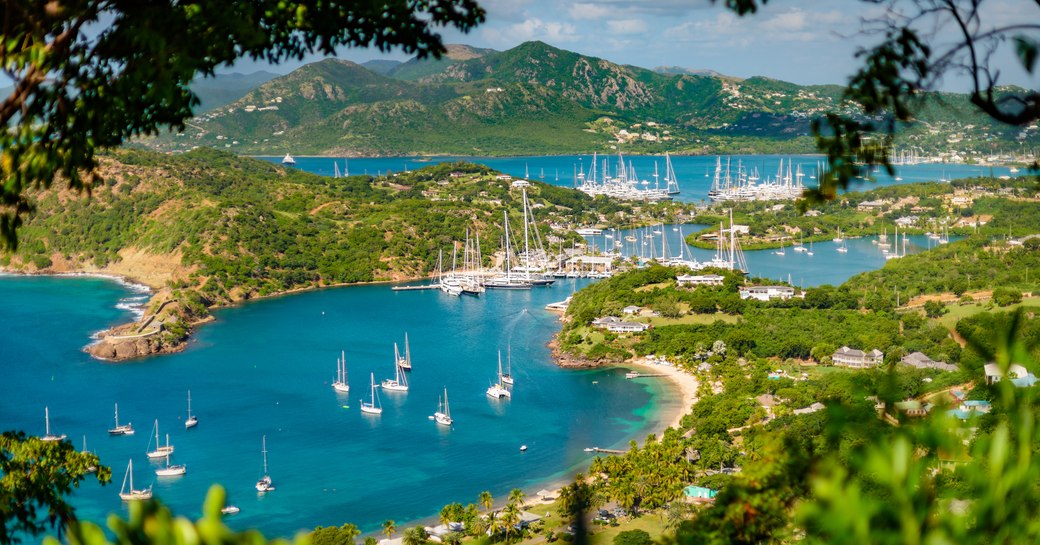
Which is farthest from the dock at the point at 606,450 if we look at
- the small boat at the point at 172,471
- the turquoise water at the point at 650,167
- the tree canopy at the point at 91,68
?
the turquoise water at the point at 650,167

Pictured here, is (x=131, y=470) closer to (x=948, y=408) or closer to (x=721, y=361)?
(x=721, y=361)

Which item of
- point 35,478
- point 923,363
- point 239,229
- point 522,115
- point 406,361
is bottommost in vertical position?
point 406,361

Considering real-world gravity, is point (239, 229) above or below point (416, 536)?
above

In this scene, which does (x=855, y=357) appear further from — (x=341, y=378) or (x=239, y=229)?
(x=239, y=229)

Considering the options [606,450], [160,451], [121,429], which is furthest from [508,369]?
[121,429]

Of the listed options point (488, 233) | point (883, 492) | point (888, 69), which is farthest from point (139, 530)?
point (488, 233)

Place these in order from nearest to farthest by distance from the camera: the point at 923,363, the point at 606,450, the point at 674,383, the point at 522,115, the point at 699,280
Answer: the point at 606,450 → the point at 923,363 → the point at 674,383 → the point at 699,280 → the point at 522,115

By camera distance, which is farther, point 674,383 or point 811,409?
point 674,383
